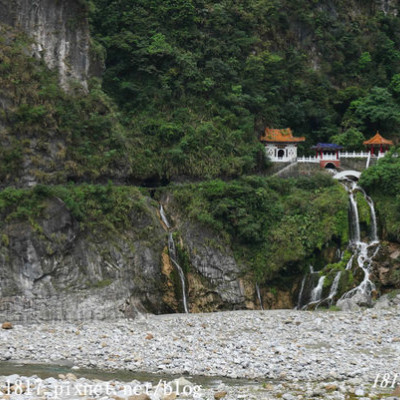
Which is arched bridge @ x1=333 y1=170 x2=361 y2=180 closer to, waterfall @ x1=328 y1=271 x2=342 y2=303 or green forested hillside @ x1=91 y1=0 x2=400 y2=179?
green forested hillside @ x1=91 y1=0 x2=400 y2=179

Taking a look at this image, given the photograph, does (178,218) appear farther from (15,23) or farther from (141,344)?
(15,23)

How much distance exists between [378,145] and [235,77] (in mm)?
10821

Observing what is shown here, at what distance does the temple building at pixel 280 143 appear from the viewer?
1531 inches

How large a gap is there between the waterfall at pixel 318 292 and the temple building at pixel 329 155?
1062 centimetres

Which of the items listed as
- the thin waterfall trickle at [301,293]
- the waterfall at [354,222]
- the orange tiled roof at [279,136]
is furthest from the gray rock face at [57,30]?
the waterfall at [354,222]

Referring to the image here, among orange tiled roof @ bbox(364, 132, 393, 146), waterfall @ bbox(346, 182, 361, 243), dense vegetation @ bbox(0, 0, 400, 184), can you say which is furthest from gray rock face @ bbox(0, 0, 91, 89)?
orange tiled roof @ bbox(364, 132, 393, 146)

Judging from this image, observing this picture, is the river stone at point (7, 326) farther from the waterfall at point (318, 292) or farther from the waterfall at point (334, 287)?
the waterfall at point (334, 287)

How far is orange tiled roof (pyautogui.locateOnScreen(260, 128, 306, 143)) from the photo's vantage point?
38.9m

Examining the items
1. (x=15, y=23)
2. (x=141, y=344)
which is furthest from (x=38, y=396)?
(x=15, y=23)

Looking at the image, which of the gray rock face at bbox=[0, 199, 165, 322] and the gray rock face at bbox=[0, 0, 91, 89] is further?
the gray rock face at bbox=[0, 0, 91, 89]

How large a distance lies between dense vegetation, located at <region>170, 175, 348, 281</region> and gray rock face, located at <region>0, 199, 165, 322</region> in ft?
12.4

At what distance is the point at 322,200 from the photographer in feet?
108

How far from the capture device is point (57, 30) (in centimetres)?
3466

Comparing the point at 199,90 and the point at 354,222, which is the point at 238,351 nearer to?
the point at 354,222
